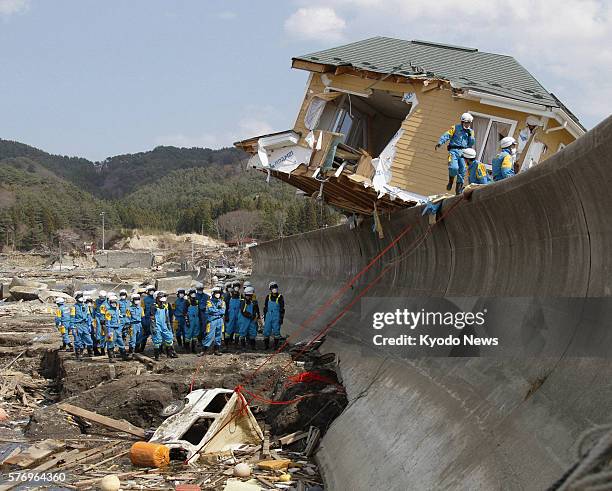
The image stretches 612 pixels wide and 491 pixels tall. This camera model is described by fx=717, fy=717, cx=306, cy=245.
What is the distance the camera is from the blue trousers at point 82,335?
1612cm

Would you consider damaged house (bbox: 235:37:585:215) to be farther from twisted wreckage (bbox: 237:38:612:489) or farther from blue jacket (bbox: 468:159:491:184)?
blue jacket (bbox: 468:159:491:184)

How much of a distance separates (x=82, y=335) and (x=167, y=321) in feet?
6.84

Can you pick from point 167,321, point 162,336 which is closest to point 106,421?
point 162,336

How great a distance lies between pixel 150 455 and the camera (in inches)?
367

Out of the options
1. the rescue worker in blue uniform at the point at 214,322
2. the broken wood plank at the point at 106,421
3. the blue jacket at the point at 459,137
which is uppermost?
the blue jacket at the point at 459,137

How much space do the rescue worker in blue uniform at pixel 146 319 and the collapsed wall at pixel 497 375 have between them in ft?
21.6

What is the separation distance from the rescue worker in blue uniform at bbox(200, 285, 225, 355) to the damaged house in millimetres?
3195

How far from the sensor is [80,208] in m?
162

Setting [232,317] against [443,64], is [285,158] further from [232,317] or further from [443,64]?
A: [232,317]

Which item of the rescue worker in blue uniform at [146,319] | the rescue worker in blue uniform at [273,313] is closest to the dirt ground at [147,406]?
the rescue worker in blue uniform at [146,319]

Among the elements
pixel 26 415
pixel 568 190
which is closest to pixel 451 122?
pixel 568 190

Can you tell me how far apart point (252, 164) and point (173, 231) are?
497ft

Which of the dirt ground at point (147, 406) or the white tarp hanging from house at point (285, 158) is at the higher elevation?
the white tarp hanging from house at point (285, 158)

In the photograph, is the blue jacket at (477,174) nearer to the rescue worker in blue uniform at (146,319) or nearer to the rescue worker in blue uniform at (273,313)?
the rescue worker in blue uniform at (273,313)
